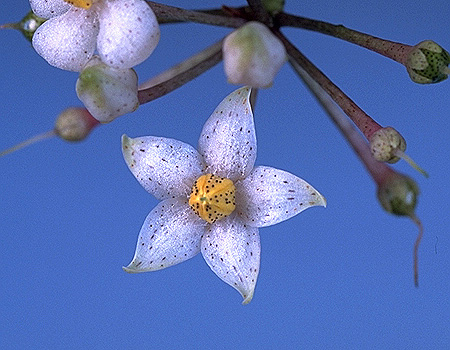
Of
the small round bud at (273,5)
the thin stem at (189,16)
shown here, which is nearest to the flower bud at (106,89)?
the thin stem at (189,16)

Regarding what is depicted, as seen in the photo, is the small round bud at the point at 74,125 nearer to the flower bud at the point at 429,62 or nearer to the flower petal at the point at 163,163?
the flower petal at the point at 163,163

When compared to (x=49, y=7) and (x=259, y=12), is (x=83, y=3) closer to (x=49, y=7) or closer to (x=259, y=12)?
(x=49, y=7)

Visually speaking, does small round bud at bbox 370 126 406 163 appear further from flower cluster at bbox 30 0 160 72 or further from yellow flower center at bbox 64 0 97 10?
yellow flower center at bbox 64 0 97 10

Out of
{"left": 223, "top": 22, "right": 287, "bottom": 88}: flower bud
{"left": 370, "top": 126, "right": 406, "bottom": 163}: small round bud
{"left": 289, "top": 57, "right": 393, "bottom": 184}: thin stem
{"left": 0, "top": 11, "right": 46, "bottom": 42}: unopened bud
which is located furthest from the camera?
{"left": 0, "top": 11, "right": 46, "bottom": 42}: unopened bud

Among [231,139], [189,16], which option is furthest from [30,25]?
[231,139]

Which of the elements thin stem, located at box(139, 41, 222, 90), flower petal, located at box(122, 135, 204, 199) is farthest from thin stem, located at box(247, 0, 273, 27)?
flower petal, located at box(122, 135, 204, 199)

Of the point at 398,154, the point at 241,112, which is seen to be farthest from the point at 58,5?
the point at 398,154
